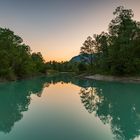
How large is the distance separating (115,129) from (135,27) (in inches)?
1612

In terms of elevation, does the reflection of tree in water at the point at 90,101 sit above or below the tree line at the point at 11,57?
below

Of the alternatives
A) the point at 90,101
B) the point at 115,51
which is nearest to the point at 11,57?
the point at 115,51

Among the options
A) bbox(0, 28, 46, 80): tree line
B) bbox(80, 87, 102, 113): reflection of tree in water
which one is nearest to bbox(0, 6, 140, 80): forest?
bbox(0, 28, 46, 80): tree line

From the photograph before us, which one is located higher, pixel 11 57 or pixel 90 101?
pixel 11 57

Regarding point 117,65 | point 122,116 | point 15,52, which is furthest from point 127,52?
point 122,116

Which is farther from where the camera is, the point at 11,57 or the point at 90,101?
the point at 11,57

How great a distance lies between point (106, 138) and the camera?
9.34 m

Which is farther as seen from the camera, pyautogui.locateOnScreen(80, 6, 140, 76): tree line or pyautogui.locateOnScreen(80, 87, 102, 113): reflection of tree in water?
pyautogui.locateOnScreen(80, 6, 140, 76): tree line

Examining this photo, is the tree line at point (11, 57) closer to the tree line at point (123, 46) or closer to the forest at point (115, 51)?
the forest at point (115, 51)

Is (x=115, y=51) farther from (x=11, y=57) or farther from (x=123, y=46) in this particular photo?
(x=11, y=57)

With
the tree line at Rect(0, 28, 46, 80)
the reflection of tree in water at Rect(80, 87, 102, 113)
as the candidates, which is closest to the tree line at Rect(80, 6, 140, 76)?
the tree line at Rect(0, 28, 46, 80)

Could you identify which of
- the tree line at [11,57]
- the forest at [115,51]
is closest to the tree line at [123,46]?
the forest at [115,51]

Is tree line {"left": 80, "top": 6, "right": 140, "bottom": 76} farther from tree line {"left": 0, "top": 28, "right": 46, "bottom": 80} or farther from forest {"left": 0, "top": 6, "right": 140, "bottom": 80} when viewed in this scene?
tree line {"left": 0, "top": 28, "right": 46, "bottom": 80}

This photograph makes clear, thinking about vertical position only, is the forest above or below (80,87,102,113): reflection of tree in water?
above
